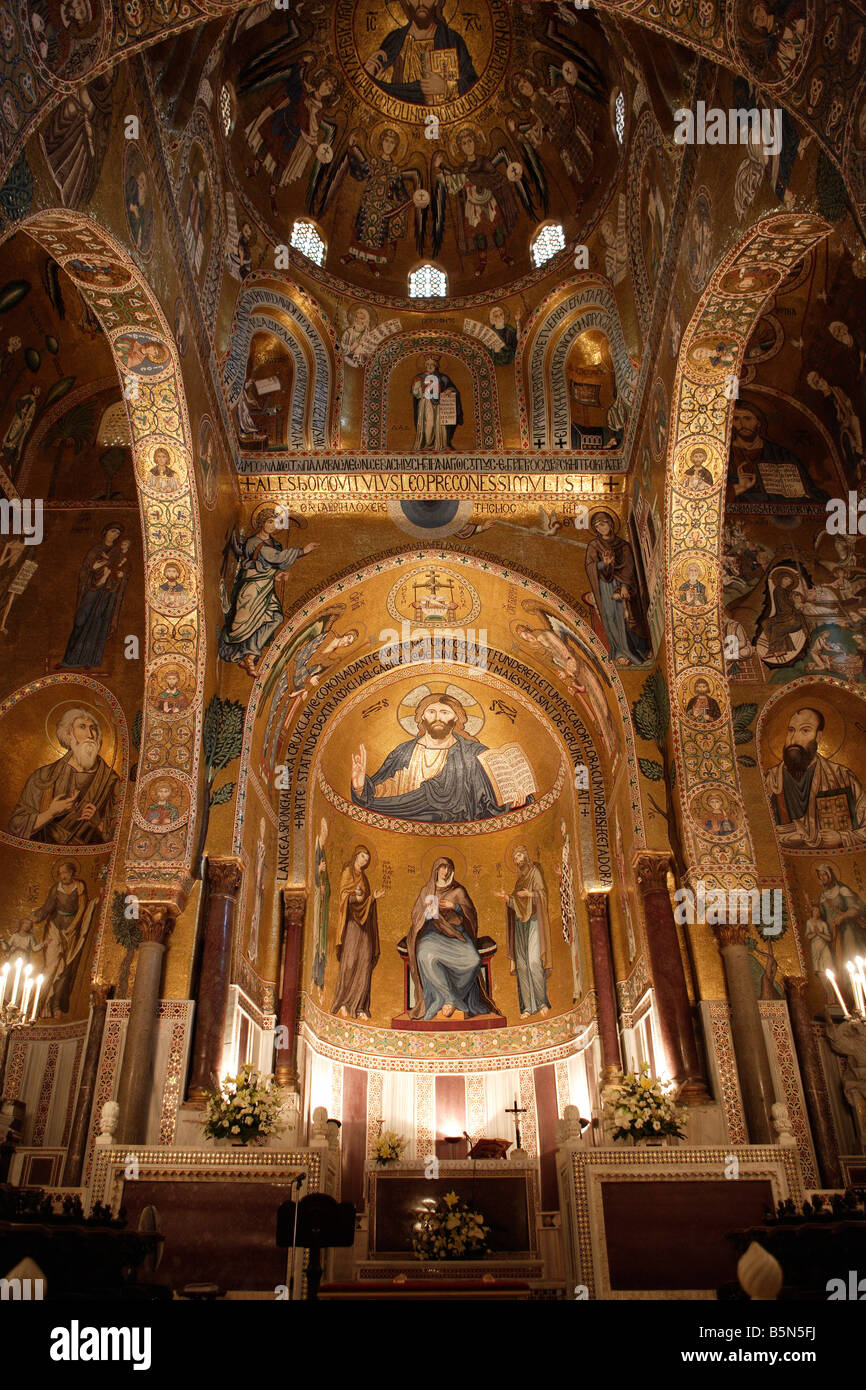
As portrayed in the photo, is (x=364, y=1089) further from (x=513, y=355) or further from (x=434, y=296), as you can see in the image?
(x=434, y=296)

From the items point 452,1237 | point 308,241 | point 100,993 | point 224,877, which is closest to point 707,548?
point 224,877

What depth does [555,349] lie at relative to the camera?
16.8m

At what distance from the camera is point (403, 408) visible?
16.7m

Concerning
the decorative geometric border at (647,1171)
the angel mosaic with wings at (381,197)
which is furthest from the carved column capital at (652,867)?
the angel mosaic with wings at (381,197)

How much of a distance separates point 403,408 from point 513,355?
83.2 inches

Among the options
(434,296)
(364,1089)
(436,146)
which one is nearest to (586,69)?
(436,146)

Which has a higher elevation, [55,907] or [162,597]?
[162,597]

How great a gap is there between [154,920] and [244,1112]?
2.70m

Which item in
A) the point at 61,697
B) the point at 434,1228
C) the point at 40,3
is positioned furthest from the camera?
the point at 61,697

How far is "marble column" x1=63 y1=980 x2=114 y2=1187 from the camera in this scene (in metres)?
12.4

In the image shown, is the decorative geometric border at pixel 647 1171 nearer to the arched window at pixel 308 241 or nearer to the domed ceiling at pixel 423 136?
the domed ceiling at pixel 423 136

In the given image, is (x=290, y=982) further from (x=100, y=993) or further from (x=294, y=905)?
(x=100, y=993)

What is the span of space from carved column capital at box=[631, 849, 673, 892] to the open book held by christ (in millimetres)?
4508

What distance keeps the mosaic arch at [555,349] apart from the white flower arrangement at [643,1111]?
9.74 metres
